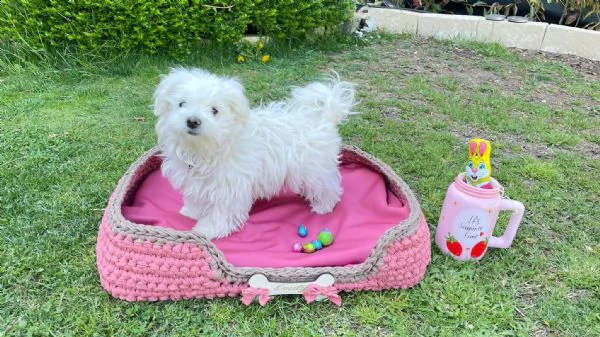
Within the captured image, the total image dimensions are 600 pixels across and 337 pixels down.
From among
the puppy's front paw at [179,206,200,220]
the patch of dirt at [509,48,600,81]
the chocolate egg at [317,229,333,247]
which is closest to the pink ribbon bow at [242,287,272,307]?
the chocolate egg at [317,229,333,247]

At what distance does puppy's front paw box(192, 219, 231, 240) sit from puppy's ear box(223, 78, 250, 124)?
2.08 feet

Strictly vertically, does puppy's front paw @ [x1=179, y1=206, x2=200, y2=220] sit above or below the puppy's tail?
below

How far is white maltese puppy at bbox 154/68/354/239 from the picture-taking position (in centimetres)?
236

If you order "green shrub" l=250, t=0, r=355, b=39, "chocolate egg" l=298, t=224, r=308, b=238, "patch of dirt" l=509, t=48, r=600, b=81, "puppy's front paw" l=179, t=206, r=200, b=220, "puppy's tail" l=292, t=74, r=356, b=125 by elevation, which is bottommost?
"patch of dirt" l=509, t=48, r=600, b=81

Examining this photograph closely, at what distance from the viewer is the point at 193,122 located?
2270mm

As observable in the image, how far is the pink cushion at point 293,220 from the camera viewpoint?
2.52 meters

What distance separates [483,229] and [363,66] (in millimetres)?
3652

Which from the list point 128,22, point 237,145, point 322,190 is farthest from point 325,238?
point 128,22

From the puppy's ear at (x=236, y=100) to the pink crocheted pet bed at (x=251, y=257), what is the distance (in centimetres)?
66

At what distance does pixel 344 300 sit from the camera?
7.78 feet

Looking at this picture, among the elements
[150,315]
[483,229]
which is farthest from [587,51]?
[150,315]

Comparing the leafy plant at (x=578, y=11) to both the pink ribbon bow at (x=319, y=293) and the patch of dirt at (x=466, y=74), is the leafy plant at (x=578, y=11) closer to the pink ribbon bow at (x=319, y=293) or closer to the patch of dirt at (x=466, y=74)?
the patch of dirt at (x=466, y=74)

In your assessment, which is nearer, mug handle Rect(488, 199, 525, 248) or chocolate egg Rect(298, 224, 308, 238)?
mug handle Rect(488, 199, 525, 248)

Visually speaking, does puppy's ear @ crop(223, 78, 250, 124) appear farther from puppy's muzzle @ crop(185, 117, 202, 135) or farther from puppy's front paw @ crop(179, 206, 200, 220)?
puppy's front paw @ crop(179, 206, 200, 220)
